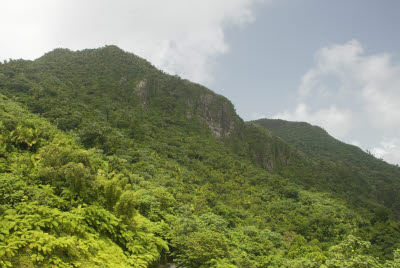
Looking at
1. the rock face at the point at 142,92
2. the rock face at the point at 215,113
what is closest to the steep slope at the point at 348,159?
the rock face at the point at 215,113

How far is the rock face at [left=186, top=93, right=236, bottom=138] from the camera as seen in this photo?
227 feet

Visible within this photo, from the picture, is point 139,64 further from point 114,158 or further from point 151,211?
point 151,211

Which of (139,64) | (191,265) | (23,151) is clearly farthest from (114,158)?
(139,64)

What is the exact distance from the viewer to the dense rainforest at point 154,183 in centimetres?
781

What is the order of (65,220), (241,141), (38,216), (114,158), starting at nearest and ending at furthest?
(38,216) < (65,220) < (114,158) < (241,141)

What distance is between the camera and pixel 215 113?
239ft

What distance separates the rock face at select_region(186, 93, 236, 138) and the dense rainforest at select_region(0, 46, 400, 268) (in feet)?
1.24

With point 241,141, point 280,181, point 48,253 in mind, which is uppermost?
point 241,141

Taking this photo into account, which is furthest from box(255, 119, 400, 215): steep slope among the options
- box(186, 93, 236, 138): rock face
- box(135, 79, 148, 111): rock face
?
box(135, 79, 148, 111): rock face

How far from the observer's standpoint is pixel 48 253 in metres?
6.09

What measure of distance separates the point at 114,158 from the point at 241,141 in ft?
180

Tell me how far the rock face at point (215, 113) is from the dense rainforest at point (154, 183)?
0.38 meters

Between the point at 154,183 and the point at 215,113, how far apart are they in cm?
5166

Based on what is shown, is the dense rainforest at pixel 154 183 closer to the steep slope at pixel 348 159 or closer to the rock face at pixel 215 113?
the rock face at pixel 215 113
